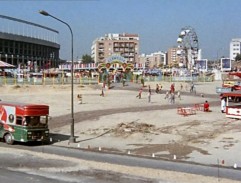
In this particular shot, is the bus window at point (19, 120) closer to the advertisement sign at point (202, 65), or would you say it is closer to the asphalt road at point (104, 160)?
the asphalt road at point (104, 160)

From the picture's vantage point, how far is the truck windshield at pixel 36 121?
1177 inches

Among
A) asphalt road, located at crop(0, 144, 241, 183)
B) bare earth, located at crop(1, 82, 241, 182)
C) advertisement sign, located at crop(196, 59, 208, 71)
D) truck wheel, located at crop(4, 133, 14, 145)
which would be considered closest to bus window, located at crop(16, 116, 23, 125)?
truck wheel, located at crop(4, 133, 14, 145)

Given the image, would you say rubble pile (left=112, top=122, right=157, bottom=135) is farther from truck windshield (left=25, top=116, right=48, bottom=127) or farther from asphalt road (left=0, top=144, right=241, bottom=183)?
asphalt road (left=0, top=144, right=241, bottom=183)

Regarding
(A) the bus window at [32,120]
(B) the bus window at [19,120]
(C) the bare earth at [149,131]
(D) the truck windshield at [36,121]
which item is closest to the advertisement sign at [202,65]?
(C) the bare earth at [149,131]

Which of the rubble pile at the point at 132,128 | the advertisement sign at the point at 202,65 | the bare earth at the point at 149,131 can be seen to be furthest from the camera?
the advertisement sign at the point at 202,65

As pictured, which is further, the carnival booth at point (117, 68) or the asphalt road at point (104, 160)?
the carnival booth at point (117, 68)

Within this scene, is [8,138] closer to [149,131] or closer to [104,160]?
[104,160]

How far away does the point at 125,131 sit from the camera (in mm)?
35906

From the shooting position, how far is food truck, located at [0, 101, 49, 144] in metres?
29.8

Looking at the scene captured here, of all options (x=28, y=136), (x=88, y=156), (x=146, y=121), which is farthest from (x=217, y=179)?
(x=146, y=121)

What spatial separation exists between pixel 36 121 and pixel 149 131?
375 inches

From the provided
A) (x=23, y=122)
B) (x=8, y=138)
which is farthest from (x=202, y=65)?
(x=23, y=122)

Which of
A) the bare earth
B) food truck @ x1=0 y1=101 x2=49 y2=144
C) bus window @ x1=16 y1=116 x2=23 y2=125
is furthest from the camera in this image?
bus window @ x1=16 y1=116 x2=23 y2=125

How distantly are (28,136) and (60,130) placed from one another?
29.0ft
